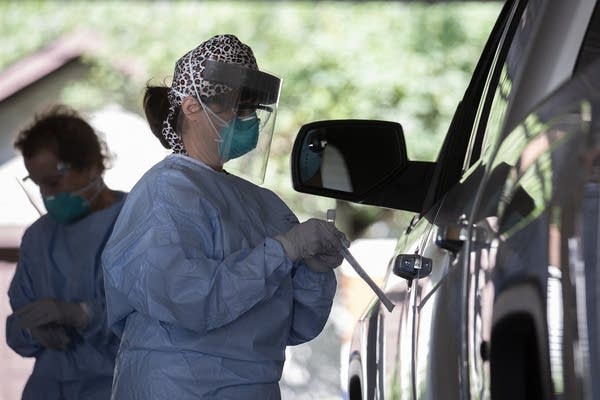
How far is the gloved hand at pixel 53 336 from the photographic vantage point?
182 inches

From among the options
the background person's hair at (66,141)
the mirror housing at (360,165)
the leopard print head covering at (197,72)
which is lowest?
the mirror housing at (360,165)

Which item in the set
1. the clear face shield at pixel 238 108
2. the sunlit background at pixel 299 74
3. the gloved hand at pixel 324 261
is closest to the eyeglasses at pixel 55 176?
Result: the clear face shield at pixel 238 108

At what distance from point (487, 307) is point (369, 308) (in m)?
1.88

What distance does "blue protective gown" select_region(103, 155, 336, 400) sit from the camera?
2877 millimetres

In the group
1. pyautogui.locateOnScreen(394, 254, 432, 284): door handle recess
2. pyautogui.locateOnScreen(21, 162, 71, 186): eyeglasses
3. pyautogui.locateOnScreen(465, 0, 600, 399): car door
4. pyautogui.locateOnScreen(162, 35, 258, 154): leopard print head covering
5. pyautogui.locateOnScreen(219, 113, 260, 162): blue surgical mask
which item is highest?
pyautogui.locateOnScreen(21, 162, 71, 186): eyeglasses

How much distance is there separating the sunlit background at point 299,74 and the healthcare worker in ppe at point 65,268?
228 inches

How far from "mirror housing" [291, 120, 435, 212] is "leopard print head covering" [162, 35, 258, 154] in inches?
10.3

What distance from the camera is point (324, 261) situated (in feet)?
10.5

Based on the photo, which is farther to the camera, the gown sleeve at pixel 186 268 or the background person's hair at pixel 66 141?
the background person's hair at pixel 66 141

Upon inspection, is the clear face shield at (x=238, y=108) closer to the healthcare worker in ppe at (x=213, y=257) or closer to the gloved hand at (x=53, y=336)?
the healthcare worker in ppe at (x=213, y=257)

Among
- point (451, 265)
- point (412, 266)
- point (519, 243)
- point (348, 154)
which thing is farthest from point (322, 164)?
point (519, 243)

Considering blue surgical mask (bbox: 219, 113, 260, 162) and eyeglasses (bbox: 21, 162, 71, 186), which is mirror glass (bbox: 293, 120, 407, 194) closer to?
blue surgical mask (bbox: 219, 113, 260, 162)

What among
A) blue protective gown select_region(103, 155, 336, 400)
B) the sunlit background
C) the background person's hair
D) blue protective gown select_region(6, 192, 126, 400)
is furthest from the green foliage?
blue protective gown select_region(103, 155, 336, 400)

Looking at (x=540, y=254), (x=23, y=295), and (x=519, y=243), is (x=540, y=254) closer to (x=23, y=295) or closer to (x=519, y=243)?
(x=519, y=243)
